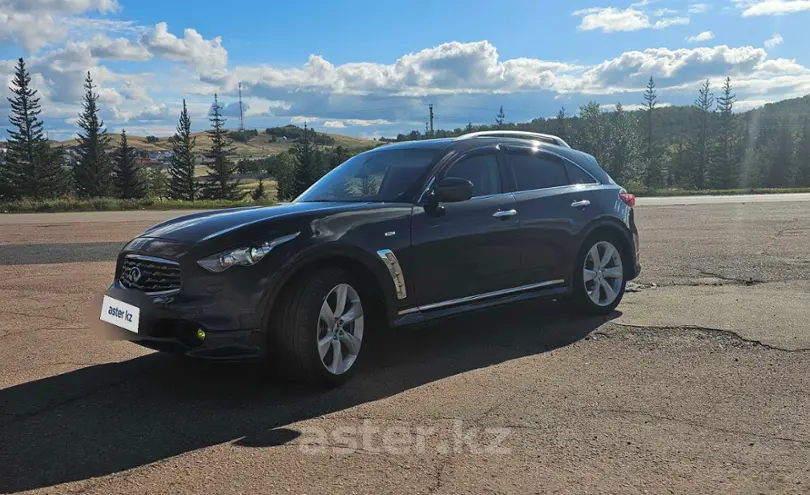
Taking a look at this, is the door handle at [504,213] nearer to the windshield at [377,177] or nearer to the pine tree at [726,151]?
the windshield at [377,177]

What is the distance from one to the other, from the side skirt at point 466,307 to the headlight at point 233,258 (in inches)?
45.2

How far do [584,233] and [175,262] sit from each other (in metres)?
3.76

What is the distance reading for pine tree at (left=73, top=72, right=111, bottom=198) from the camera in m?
83.8

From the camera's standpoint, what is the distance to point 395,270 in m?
4.80

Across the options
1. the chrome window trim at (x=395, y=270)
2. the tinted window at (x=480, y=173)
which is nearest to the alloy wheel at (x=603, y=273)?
the tinted window at (x=480, y=173)

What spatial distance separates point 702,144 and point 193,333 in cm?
10076

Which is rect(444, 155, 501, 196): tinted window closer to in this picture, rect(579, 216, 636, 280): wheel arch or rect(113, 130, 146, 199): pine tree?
rect(579, 216, 636, 280): wheel arch

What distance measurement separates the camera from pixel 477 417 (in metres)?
3.91

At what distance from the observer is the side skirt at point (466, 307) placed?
16.1 feet

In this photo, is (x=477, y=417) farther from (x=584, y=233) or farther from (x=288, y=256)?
(x=584, y=233)

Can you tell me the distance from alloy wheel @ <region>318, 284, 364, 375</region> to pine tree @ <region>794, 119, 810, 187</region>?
357ft

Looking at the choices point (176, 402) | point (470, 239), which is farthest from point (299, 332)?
point (470, 239)

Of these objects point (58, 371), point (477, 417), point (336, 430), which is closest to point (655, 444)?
point (477, 417)

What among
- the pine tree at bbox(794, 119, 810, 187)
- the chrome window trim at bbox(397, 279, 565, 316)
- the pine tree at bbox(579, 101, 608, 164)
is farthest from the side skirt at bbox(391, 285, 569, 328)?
the pine tree at bbox(794, 119, 810, 187)
